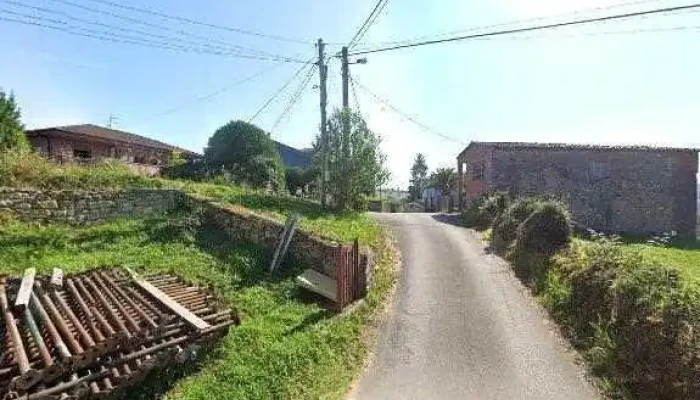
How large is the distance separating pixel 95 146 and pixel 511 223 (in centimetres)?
2252

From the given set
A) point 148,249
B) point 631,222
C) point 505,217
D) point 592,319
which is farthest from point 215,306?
point 631,222

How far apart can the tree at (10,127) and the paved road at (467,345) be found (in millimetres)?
15318

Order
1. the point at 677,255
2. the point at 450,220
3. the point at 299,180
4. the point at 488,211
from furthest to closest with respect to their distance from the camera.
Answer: the point at 299,180 < the point at 450,220 < the point at 488,211 < the point at 677,255

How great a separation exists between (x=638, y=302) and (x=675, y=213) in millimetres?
21749

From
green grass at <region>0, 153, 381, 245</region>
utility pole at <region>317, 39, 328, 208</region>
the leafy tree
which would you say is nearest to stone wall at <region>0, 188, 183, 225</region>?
green grass at <region>0, 153, 381, 245</region>

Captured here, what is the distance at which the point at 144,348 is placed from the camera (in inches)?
289

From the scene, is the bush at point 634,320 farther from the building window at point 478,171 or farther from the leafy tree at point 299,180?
the leafy tree at point 299,180

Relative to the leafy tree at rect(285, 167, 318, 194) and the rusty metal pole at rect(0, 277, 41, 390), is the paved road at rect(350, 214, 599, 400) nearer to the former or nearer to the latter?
the rusty metal pole at rect(0, 277, 41, 390)

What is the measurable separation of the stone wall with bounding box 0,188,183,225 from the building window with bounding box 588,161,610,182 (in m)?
20.6

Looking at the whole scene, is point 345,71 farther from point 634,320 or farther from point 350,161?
point 634,320

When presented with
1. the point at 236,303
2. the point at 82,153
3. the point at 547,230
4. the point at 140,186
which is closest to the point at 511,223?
the point at 547,230

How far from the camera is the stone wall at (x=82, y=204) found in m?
14.6

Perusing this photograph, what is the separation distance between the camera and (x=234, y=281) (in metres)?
11.1

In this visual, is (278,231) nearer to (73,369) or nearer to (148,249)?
(148,249)
